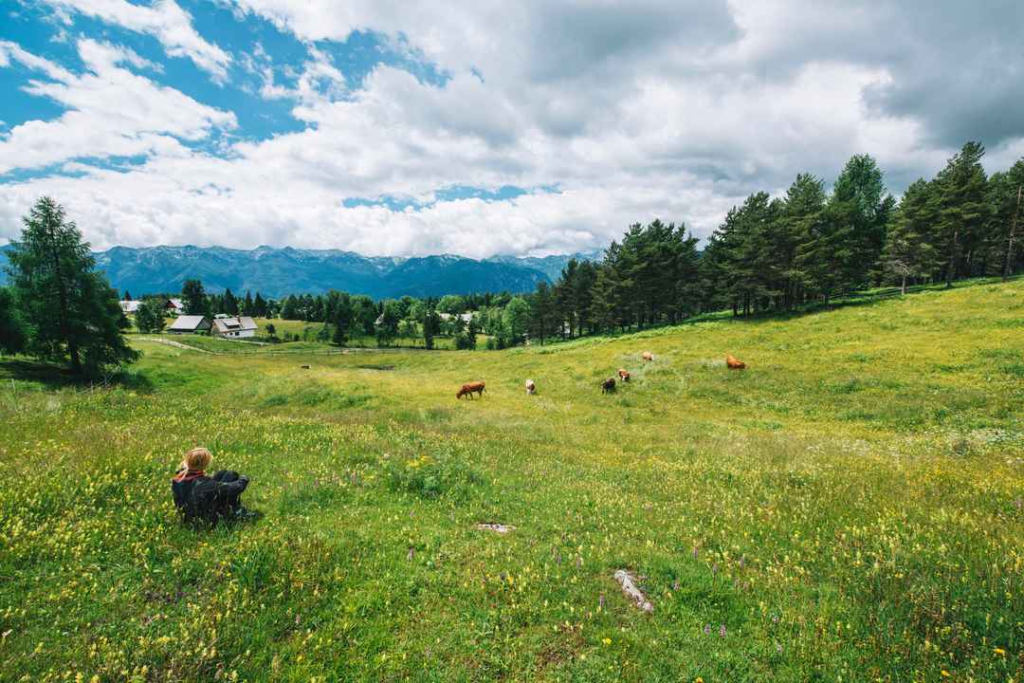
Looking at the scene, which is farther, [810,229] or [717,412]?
→ [810,229]

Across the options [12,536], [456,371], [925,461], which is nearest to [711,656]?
[12,536]

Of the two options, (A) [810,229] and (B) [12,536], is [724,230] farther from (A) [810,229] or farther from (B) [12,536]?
(B) [12,536]

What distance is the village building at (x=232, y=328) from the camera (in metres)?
148

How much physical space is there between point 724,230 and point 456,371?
4994 cm

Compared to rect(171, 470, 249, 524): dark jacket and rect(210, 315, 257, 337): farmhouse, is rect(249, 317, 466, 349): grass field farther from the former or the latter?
rect(171, 470, 249, 524): dark jacket

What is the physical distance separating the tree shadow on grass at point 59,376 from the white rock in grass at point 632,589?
124ft

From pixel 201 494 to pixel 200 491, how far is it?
6cm

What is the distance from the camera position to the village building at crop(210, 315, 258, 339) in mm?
147875

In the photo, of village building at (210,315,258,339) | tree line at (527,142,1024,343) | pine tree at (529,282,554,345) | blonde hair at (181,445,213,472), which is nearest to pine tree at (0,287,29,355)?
blonde hair at (181,445,213,472)

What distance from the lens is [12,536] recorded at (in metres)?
5.96

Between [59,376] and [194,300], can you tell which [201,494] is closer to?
[59,376]

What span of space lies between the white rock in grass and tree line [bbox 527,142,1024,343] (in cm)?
5348

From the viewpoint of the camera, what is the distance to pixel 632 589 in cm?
641

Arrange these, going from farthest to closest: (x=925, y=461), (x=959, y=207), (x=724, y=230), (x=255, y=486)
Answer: (x=724, y=230) < (x=959, y=207) < (x=925, y=461) < (x=255, y=486)
